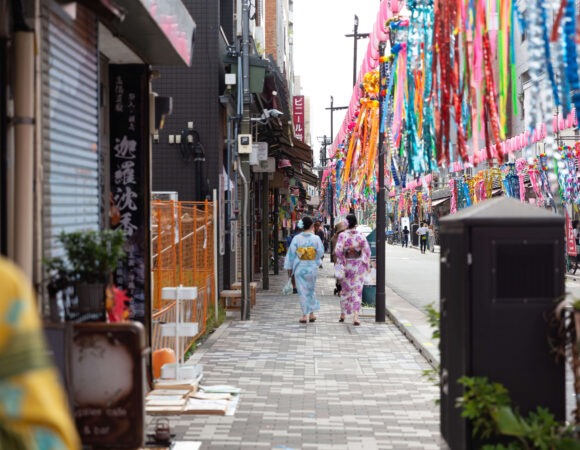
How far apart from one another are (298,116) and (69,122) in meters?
47.7

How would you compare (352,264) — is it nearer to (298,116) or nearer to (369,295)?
(369,295)

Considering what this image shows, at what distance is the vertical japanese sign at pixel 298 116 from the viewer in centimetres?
5244

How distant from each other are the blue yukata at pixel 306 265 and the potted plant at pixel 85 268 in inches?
465

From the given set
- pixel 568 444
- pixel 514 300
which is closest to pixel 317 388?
pixel 514 300

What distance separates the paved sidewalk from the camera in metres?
7.86

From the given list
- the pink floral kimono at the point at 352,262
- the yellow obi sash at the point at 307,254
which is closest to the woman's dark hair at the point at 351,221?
the pink floral kimono at the point at 352,262

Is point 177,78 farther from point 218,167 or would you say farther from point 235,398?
point 235,398

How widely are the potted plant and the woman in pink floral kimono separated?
1180 centimetres

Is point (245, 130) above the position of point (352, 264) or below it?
above

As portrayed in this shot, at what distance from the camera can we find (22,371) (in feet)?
6.10

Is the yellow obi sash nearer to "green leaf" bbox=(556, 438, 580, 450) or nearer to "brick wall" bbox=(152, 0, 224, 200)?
"brick wall" bbox=(152, 0, 224, 200)

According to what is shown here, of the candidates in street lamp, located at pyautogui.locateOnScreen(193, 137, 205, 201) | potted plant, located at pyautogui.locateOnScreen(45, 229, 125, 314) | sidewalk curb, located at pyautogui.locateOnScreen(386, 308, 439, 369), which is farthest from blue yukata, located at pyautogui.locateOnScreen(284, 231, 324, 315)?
potted plant, located at pyautogui.locateOnScreen(45, 229, 125, 314)

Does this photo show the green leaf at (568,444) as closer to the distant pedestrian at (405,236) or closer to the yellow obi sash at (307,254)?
the yellow obi sash at (307,254)

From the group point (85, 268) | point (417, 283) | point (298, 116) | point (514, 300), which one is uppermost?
point (298, 116)
